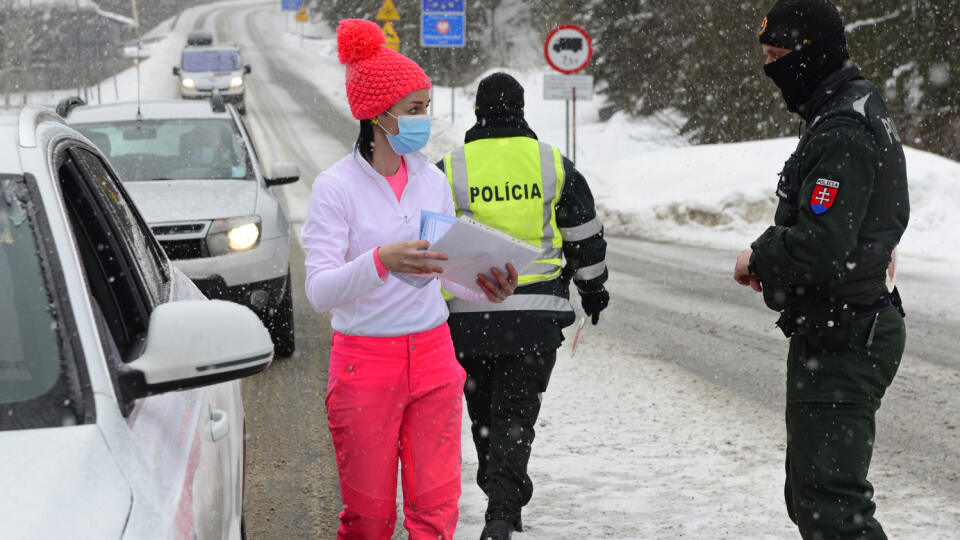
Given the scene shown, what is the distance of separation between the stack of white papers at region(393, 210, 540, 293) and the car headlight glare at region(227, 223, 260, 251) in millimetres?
4586

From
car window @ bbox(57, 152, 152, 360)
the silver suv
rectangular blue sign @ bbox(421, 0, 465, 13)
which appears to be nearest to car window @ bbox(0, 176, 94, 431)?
car window @ bbox(57, 152, 152, 360)

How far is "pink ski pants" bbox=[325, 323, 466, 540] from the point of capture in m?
3.36

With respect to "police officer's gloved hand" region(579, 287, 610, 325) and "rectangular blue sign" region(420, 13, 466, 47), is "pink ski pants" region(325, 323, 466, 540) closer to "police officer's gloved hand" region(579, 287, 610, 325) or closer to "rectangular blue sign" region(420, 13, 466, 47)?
"police officer's gloved hand" region(579, 287, 610, 325)

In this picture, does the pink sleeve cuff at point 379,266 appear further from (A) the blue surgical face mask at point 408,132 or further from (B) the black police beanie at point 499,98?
(B) the black police beanie at point 499,98

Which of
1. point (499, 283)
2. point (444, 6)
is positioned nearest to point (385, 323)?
point (499, 283)

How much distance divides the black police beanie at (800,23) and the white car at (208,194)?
16.2 ft

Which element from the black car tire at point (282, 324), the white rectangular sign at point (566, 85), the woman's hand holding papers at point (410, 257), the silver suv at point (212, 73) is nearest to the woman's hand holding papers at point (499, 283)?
the woman's hand holding papers at point (410, 257)

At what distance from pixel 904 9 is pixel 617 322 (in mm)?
13527

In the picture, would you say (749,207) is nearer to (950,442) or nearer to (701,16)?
(701,16)

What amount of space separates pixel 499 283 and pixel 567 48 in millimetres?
14827

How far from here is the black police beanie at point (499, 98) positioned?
14.3 ft

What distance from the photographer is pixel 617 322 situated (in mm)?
9602

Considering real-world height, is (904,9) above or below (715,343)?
above

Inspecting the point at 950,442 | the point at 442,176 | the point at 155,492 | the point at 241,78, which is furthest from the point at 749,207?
the point at 241,78
